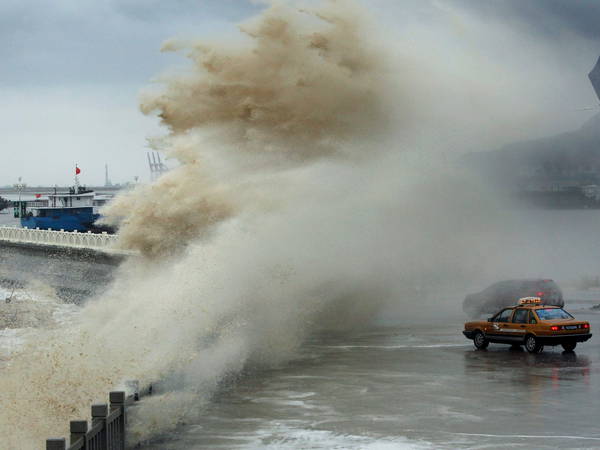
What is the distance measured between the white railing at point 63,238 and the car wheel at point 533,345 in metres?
26.7

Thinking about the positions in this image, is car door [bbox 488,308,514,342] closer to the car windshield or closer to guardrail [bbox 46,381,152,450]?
the car windshield

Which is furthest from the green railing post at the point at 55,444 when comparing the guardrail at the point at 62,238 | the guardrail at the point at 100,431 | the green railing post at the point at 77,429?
the guardrail at the point at 62,238

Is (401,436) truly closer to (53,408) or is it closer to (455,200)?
(53,408)

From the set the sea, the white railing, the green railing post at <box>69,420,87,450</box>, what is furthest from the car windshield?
the white railing

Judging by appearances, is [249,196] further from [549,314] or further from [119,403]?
[119,403]

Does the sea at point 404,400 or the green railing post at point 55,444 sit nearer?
the green railing post at point 55,444

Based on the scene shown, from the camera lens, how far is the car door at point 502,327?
21.6 m

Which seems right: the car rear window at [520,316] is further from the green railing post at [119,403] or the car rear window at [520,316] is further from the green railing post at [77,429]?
the green railing post at [77,429]

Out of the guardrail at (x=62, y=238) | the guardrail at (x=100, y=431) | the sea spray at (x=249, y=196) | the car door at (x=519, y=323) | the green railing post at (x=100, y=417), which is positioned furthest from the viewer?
the guardrail at (x=62, y=238)

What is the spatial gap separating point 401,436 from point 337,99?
1282 cm

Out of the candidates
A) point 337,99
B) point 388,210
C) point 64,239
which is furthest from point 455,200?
point 64,239

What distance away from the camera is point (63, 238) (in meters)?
57.2

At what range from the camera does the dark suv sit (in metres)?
29.1

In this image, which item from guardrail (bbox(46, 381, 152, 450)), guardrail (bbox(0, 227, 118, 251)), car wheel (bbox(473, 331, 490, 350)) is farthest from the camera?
guardrail (bbox(0, 227, 118, 251))
